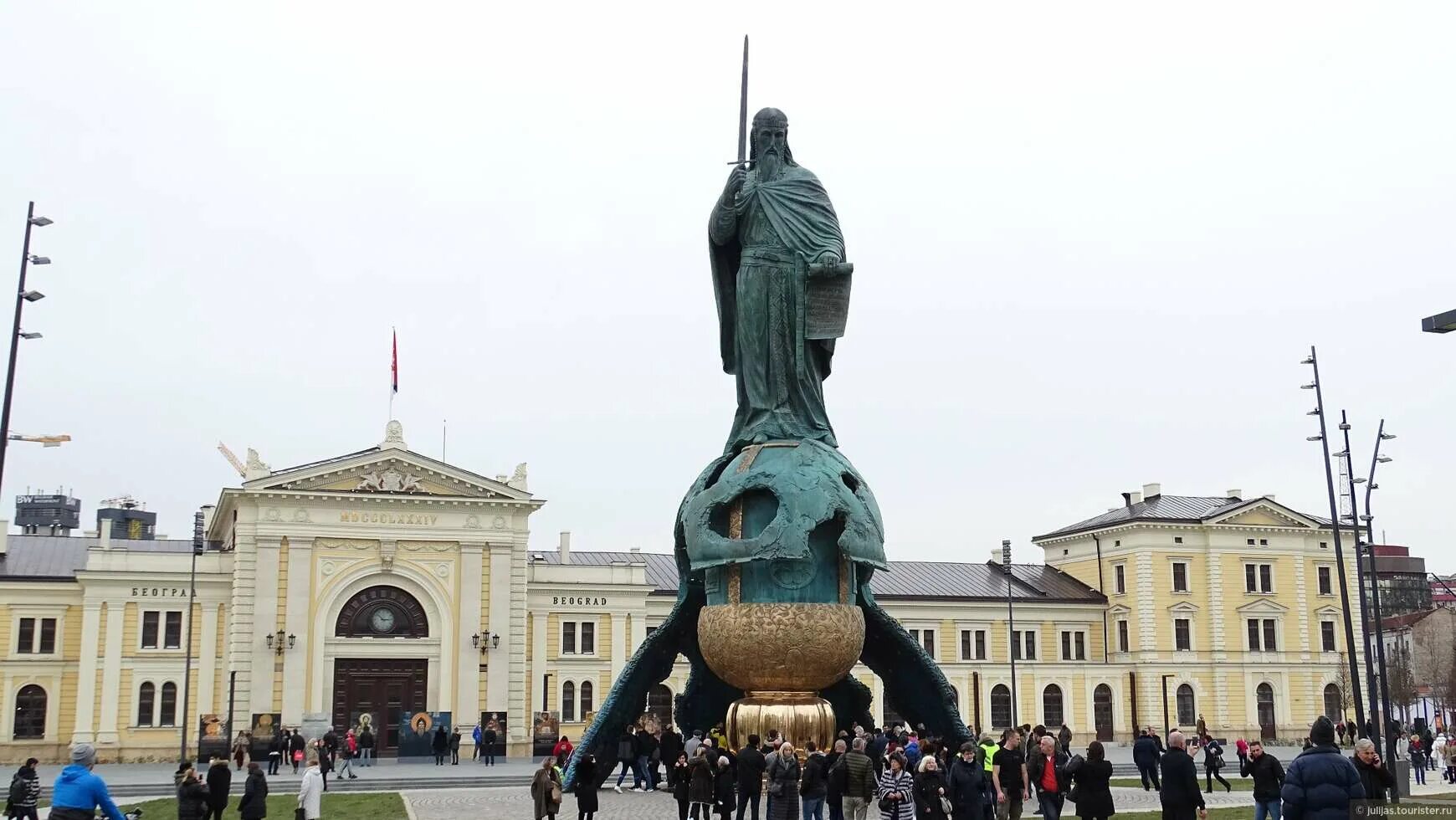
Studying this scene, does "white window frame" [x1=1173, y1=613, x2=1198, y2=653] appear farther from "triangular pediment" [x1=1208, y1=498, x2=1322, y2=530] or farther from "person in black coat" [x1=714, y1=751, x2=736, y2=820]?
"person in black coat" [x1=714, y1=751, x2=736, y2=820]

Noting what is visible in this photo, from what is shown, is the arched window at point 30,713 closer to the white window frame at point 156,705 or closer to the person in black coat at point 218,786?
the white window frame at point 156,705

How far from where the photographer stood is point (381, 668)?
154ft

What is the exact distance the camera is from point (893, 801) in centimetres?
1325

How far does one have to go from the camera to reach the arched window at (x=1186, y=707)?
5694cm

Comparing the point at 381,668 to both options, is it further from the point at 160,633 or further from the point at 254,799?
the point at 254,799

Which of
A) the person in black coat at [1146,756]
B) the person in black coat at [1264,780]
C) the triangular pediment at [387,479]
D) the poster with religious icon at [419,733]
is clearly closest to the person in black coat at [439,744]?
the poster with religious icon at [419,733]

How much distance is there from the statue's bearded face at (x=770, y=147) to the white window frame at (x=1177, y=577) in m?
43.7

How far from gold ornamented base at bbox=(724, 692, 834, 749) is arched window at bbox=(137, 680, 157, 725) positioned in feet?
116

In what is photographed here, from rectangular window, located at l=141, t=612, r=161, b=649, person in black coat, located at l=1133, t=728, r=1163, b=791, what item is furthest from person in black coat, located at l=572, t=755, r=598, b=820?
rectangular window, located at l=141, t=612, r=161, b=649

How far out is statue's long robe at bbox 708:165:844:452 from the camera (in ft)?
60.4

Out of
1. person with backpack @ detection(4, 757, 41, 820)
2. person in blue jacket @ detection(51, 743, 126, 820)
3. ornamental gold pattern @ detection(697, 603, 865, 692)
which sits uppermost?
ornamental gold pattern @ detection(697, 603, 865, 692)

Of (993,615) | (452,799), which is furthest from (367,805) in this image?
(993,615)

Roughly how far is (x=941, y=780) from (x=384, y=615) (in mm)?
36960

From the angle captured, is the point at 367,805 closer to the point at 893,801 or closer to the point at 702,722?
the point at 702,722
